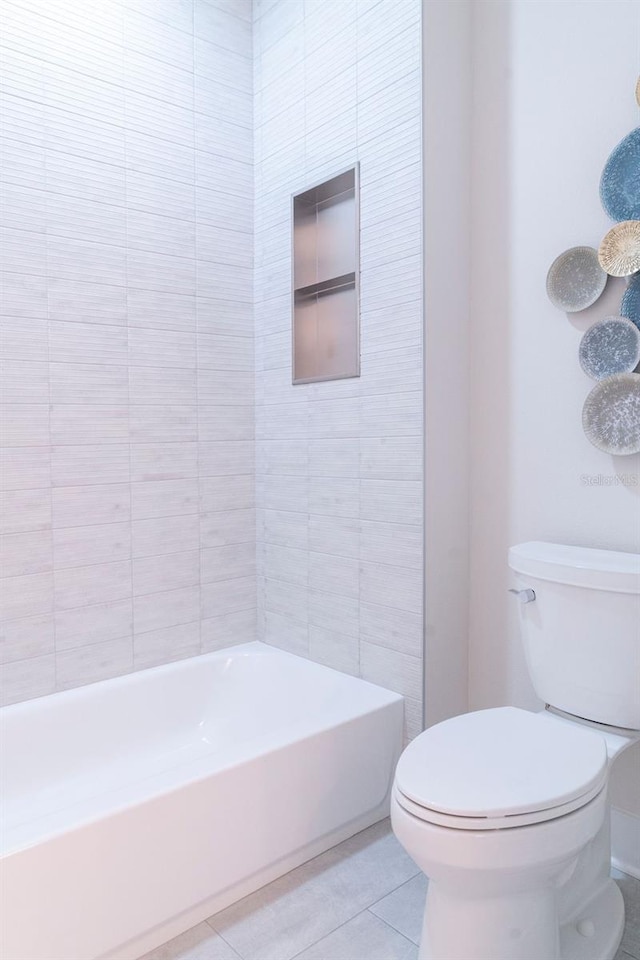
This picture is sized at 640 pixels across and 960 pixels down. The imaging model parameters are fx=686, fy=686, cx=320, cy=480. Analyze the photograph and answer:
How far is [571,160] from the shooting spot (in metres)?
1.84

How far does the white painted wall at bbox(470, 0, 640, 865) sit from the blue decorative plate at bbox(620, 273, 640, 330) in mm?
41

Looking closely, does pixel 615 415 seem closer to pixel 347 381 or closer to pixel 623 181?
pixel 623 181

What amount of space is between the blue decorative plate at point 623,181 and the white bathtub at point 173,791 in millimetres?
1458

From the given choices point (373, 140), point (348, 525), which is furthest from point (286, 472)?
point (373, 140)

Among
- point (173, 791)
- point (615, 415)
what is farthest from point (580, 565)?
point (173, 791)

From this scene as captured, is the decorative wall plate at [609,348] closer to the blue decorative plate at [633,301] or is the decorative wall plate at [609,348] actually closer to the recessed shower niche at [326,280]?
the blue decorative plate at [633,301]

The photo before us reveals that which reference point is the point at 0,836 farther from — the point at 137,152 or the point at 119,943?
the point at 137,152

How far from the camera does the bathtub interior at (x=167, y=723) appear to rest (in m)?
1.88

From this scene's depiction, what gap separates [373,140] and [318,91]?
35cm

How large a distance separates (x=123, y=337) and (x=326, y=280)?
2.29 ft

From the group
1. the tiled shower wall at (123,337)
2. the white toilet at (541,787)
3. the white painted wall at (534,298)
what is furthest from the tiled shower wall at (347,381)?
the white toilet at (541,787)

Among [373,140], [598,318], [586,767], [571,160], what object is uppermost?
[373,140]

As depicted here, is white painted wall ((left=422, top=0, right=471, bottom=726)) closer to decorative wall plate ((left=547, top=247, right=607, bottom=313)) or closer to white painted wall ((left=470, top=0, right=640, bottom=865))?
white painted wall ((left=470, top=0, right=640, bottom=865))

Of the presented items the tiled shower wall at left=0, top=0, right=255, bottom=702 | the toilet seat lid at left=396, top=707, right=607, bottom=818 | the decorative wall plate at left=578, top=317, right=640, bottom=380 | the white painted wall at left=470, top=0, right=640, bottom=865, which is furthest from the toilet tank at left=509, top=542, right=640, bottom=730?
the tiled shower wall at left=0, top=0, right=255, bottom=702
